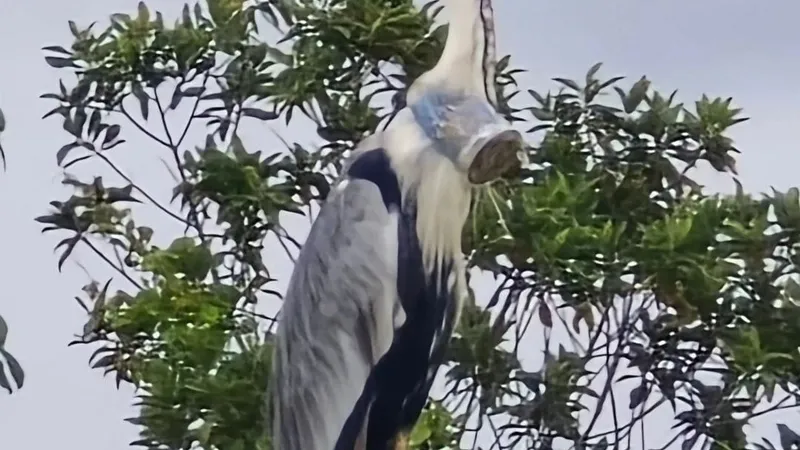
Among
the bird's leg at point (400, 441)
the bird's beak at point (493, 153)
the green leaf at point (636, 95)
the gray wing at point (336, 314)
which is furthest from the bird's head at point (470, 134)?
the green leaf at point (636, 95)

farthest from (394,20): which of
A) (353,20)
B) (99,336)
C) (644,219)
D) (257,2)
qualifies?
(99,336)

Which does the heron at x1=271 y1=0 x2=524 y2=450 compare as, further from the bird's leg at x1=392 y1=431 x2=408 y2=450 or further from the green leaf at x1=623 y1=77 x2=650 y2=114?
the green leaf at x1=623 y1=77 x2=650 y2=114

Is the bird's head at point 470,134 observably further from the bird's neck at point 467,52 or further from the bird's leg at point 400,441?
the bird's leg at point 400,441

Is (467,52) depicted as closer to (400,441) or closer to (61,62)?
(400,441)

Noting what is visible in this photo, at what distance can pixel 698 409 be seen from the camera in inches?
154

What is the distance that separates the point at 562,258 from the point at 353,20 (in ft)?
2.47

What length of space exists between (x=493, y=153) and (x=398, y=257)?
0.75 ft

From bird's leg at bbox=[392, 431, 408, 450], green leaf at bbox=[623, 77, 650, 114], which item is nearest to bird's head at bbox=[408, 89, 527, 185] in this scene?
bird's leg at bbox=[392, 431, 408, 450]

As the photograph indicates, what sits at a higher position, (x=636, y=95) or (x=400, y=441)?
(x=636, y=95)

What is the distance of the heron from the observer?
2396 mm

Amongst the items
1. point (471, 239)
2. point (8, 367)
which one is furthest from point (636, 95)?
point (8, 367)

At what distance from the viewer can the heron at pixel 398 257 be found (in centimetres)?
240

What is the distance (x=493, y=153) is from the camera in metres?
2.33

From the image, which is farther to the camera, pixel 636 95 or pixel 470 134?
pixel 636 95
